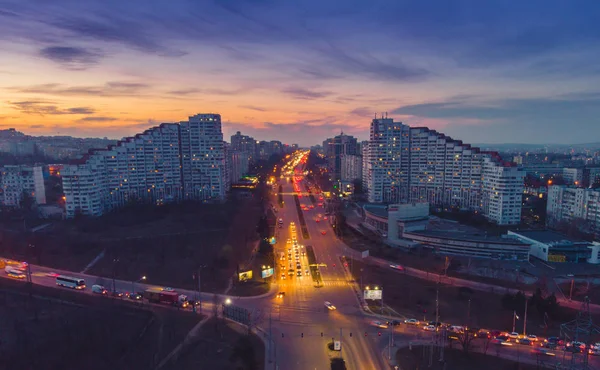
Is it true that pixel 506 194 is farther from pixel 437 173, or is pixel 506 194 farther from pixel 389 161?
pixel 389 161

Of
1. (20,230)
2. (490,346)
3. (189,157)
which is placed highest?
(189,157)

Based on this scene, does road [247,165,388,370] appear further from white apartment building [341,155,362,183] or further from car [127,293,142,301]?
white apartment building [341,155,362,183]

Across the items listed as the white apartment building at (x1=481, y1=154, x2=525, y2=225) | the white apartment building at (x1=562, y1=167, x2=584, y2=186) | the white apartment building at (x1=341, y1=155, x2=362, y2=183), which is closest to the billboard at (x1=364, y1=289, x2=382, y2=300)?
the white apartment building at (x1=481, y1=154, x2=525, y2=225)

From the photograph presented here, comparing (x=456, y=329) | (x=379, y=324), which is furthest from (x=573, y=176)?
(x=379, y=324)

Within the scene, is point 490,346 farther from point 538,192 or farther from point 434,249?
point 538,192

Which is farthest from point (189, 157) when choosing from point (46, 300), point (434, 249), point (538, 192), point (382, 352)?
point (538, 192)

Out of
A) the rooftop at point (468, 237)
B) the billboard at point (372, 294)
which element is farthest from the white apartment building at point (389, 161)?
the billboard at point (372, 294)

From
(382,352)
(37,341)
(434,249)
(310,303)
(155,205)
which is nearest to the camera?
(382,352)
